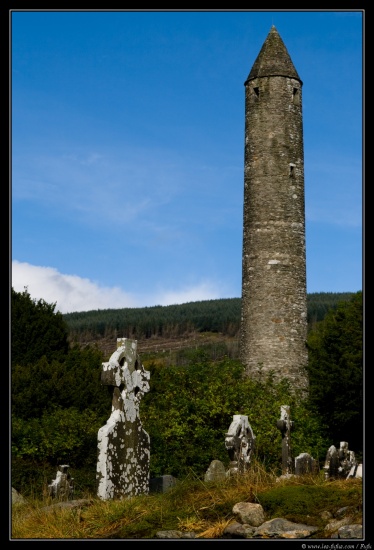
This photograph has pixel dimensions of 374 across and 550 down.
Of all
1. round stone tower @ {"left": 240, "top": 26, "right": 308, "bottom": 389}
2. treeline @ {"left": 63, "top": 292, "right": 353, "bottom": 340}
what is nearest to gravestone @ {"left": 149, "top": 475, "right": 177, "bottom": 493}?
round stone tower @ {"left": 240, "top": 26, "right": 308, "bottom": 389}

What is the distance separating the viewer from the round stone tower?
35438 mm

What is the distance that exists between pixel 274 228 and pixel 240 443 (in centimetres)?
2100

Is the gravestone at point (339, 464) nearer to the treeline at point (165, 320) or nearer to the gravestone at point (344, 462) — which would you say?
the gravestone at point (344, 462)

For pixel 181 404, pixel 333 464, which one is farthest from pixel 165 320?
pixel 333 464

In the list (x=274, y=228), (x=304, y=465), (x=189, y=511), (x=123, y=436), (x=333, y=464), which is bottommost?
(x=304, y=465)

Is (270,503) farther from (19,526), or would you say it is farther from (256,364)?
(256,364)

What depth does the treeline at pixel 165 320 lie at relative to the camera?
9006cm

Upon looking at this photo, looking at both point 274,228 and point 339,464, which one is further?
point 274,228

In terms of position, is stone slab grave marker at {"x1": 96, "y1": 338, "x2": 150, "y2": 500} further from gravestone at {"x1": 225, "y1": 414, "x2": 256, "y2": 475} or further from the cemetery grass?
gravestone at {"x1": 225, "y1": 414, "x2": 256, "y2": 475}

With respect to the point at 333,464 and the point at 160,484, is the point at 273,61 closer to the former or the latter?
the point at 333,464

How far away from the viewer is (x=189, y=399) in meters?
30.9

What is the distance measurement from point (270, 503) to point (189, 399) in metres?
21.0

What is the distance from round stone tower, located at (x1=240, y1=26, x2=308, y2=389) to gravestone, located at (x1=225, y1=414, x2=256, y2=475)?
749 inches

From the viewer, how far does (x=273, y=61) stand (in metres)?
37.6
